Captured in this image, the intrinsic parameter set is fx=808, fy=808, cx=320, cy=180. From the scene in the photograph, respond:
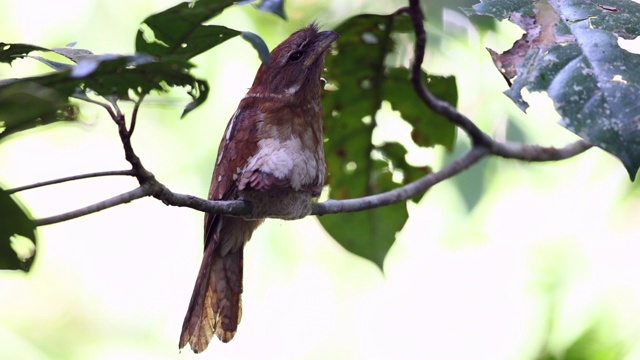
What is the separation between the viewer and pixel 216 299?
304 cm

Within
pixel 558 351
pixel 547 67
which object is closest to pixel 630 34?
pixel 547 67

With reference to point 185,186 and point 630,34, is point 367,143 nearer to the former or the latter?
point 630,34

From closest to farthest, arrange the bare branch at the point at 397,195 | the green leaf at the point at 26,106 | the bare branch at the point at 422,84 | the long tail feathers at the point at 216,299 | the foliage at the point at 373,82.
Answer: the green leaf at the point at 26,106 < the foliage at the point at 373,82 < the bare branch at the point at 422,84 < the bare branch at the point at 397,195 < the long tail feathers at the point at 216,299

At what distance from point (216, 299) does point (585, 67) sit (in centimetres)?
163

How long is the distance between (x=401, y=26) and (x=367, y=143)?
48cm

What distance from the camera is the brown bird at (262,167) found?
2.63 m

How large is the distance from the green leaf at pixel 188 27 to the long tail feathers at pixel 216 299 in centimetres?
111

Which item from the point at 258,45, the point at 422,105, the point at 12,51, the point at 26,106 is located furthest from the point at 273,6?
the point at 422,105

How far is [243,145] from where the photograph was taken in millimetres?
2725

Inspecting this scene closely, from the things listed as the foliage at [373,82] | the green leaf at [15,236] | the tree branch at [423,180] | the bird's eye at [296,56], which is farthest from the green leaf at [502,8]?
the green leaf at [15,236]

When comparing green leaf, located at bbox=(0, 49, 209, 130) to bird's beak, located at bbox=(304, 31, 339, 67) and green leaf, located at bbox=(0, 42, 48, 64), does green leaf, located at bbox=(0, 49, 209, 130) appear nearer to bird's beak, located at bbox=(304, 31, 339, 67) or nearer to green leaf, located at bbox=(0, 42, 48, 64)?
green leaf, located at bbox=(0, 42, 48, 64)

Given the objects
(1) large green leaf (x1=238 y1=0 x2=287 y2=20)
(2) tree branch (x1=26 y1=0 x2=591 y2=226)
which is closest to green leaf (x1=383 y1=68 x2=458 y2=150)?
(2) tree branch (x1=26 y1=0 x2=591 y2=226)

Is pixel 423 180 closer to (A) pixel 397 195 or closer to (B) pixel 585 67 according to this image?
(A) pixel 397 195

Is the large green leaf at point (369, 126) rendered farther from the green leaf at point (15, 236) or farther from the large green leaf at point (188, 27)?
the green leaf at point (15, 236)
